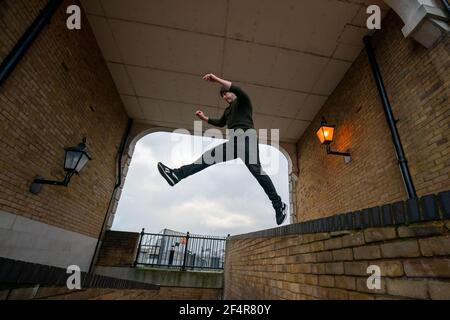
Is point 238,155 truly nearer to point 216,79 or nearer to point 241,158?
point 241,158

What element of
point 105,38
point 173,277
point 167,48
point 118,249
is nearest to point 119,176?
point 118,249

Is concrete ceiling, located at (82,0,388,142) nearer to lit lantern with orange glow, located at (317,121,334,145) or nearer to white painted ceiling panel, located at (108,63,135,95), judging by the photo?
white painted ceiling panel, located at (108,63,135,95)

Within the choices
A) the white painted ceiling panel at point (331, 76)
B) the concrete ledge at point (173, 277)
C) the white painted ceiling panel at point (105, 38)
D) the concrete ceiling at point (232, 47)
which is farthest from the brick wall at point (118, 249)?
the white painted ceiling panel at point (331, 76)

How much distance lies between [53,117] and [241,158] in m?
3.86

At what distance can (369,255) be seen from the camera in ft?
5.12

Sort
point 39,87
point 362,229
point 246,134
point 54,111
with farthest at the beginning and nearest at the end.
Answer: point 54,111
point 39,87
point 246,134
point 362,229

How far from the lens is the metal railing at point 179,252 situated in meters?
8.00

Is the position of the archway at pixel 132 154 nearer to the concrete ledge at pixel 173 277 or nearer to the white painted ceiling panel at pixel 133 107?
the white painted ceiling panel at pixel 133 107

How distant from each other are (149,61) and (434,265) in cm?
643

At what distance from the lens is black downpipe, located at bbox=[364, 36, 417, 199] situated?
3434 mm

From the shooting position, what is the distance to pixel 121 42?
5.48 m

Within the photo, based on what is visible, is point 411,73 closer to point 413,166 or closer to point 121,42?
point 413,166

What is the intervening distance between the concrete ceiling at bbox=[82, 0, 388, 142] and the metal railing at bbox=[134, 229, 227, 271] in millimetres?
4985
